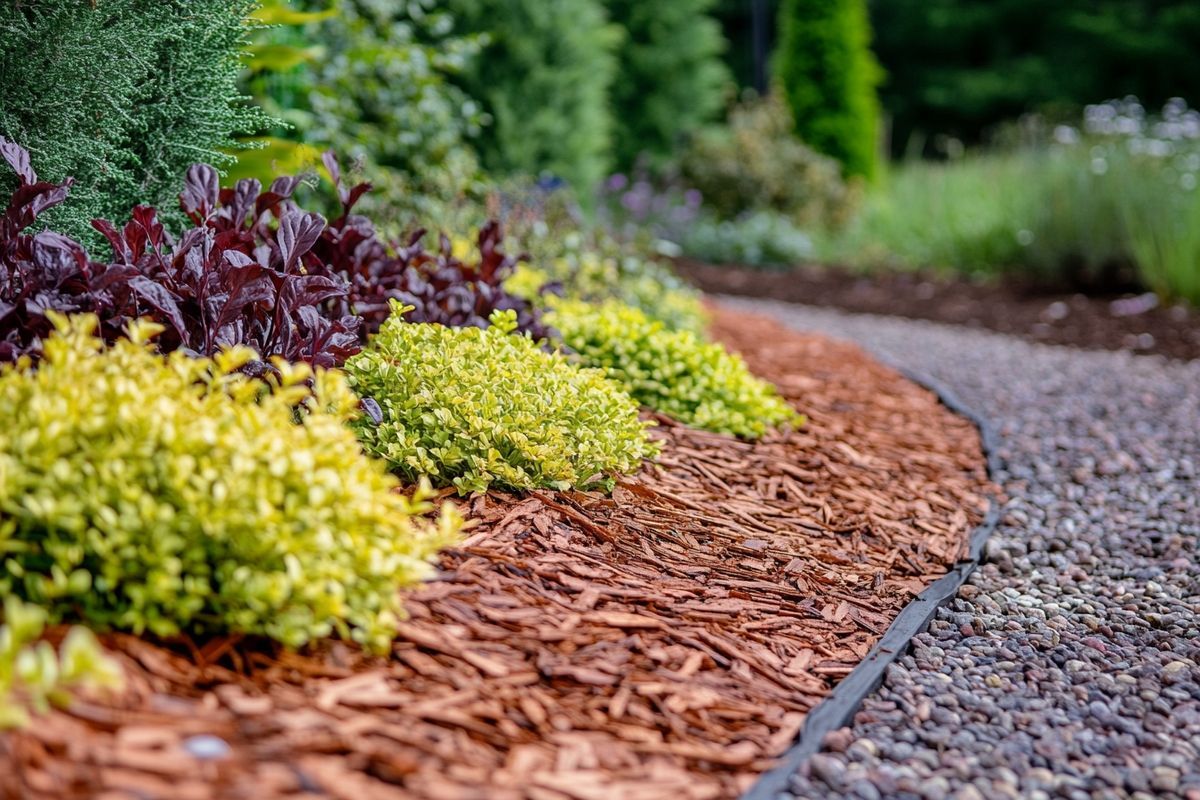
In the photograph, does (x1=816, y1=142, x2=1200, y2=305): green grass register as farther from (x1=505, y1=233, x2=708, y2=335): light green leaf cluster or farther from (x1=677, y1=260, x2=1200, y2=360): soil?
(x1=505, y1=233, x2=708, y2=335): light green leaf cluster

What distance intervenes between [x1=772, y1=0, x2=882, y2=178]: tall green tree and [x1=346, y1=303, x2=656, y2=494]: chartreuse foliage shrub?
11650 millimetres

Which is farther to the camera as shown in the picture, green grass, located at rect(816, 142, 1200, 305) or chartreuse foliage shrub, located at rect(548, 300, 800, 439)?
green grass, located at rect(816, 142, 1200, 305)

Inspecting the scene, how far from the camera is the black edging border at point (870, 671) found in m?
1.94

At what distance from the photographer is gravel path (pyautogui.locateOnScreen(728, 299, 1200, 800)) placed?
81.0 inches

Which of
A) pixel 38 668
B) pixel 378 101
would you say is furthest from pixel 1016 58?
pixel 38 668

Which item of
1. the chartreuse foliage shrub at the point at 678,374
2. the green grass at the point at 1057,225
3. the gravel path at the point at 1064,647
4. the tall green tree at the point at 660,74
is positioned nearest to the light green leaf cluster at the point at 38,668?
the gravel path at the point at 1064,647

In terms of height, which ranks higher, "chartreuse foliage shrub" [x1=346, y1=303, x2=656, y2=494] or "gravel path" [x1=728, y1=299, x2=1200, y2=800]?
"chartreuse foliage shrub" [x1=346, y1=303, x2=656, y2=494]

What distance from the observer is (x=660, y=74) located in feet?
45.6

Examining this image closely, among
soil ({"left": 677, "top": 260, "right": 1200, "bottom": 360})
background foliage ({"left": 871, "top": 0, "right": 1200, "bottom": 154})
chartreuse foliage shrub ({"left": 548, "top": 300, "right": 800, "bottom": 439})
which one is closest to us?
chartreuse foliage shrub ({"left": 548, "top": 300, "right": 800, "bottom": 439})

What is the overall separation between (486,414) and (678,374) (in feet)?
3.98

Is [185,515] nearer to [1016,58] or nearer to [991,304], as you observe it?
[991,304]

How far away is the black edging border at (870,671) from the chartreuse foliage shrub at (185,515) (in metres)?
0.75

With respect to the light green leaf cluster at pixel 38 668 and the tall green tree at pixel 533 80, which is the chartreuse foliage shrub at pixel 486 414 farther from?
the tall green tree at pixel 533 80

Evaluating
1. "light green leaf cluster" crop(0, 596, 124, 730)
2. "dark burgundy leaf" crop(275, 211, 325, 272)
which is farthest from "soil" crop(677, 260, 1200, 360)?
"light green leaf cluster" crop(0, 596, 124, 730)
